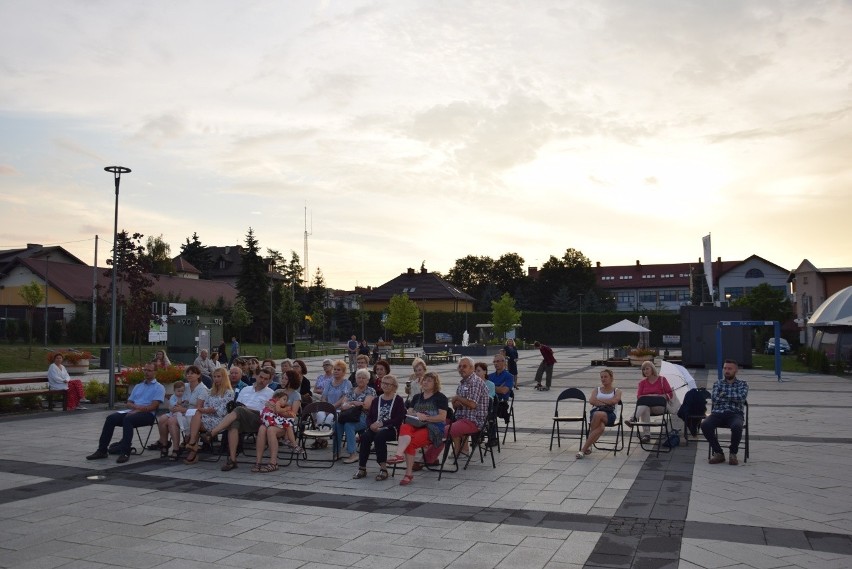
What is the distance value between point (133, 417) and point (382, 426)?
12.2 feet

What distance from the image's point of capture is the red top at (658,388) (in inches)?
419

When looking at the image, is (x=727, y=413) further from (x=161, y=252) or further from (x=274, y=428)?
(x=161, y=252)

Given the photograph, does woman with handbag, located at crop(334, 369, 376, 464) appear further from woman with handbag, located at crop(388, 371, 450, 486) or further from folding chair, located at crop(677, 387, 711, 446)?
folding chair, located at crop(677, 387, 711, 446)

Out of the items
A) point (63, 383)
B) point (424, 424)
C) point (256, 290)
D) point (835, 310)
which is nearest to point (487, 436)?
point (424, 424)

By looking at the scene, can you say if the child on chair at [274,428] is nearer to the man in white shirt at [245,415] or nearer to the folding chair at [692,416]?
the man in white shirt at [245,415]

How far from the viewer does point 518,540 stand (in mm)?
6000

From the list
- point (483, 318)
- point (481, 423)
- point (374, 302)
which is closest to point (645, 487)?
point (481, 423)

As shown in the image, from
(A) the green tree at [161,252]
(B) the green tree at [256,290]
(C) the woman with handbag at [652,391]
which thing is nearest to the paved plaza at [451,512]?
(C) the woman with handbag at [652,391]

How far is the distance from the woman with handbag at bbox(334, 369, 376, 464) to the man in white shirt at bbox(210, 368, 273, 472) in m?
1.05

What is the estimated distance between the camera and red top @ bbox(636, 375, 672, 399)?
34.9 ft

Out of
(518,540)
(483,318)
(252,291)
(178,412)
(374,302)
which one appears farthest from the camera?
(374,302)

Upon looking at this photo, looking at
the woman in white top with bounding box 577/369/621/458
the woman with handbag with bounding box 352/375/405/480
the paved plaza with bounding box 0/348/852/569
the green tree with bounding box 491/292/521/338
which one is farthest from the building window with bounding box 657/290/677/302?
the woman with handbag with bounding box 352/375/405/480

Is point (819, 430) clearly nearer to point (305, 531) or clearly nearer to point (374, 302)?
point (305, 531)

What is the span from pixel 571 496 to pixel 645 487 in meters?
0.96
